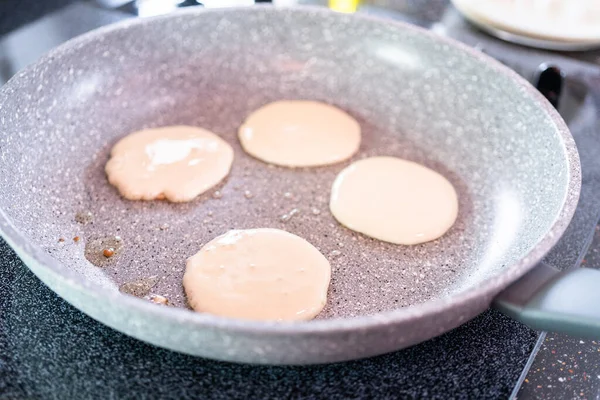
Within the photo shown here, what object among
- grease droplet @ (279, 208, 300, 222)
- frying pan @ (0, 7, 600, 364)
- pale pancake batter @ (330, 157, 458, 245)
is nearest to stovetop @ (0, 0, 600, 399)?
frying pan @ (0, 7, 600, 364)

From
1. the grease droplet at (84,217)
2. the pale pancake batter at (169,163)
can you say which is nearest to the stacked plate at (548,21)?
the pale pancake batter at (169,163)

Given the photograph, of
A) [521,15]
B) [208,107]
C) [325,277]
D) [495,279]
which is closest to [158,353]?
[325,277]

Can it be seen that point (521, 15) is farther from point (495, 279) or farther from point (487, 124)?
point (495, 279)

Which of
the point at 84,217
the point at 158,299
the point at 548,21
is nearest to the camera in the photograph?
the point at 158,299

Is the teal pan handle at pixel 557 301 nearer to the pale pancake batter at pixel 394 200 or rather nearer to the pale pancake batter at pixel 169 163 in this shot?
the pale pancake batter at pixel 394 200

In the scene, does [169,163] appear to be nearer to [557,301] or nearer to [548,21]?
[557,301]

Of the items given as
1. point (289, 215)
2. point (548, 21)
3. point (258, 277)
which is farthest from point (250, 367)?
point (548, 21)

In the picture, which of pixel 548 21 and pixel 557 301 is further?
pixel 548 21
